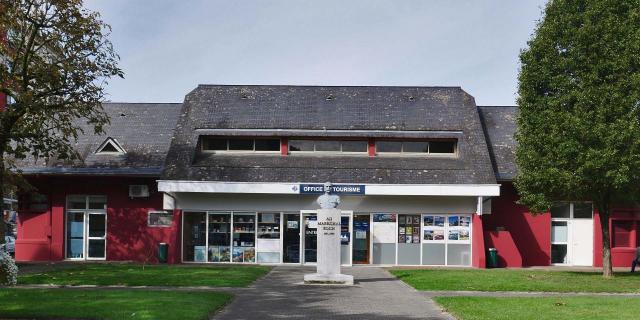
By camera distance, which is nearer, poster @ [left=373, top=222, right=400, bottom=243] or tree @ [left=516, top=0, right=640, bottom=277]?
tree @ [left=516, top=0, right=640, bottom=277]

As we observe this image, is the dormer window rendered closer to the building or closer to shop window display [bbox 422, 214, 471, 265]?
the building

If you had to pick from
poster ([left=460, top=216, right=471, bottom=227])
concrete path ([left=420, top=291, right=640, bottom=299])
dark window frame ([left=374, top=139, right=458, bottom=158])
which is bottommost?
concrete path ([left=420, top=291, right=640, bottom=299])

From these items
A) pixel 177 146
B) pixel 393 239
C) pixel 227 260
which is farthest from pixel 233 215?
pixel 393 239

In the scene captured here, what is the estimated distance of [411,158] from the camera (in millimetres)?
29297

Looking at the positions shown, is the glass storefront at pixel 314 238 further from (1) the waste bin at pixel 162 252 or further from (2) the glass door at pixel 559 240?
(2) the glass door at pixel 559 240

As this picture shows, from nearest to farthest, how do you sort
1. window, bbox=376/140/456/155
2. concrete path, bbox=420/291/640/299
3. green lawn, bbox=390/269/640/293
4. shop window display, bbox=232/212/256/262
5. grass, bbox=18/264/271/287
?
concrete path, bbox=420/291/640/299
green lawn, bbox=390/269/640/293
grass, bbox=18/264/271/287
shop window display, bbox=232/212/256/262
window, bbox=376/140/456/155

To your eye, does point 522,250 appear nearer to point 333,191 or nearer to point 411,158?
point 411,158

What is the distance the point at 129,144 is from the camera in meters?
30.1

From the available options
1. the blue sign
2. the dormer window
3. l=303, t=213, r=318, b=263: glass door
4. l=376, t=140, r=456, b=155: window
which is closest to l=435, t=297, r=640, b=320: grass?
the blue sign

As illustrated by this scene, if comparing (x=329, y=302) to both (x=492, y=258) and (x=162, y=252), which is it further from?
(x=162, y=252)

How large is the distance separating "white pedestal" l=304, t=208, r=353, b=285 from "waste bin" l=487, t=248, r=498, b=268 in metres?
8.69

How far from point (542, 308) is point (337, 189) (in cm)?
1268

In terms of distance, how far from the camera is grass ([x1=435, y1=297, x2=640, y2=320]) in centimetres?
1349

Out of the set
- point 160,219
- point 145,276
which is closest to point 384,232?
point 160,219
